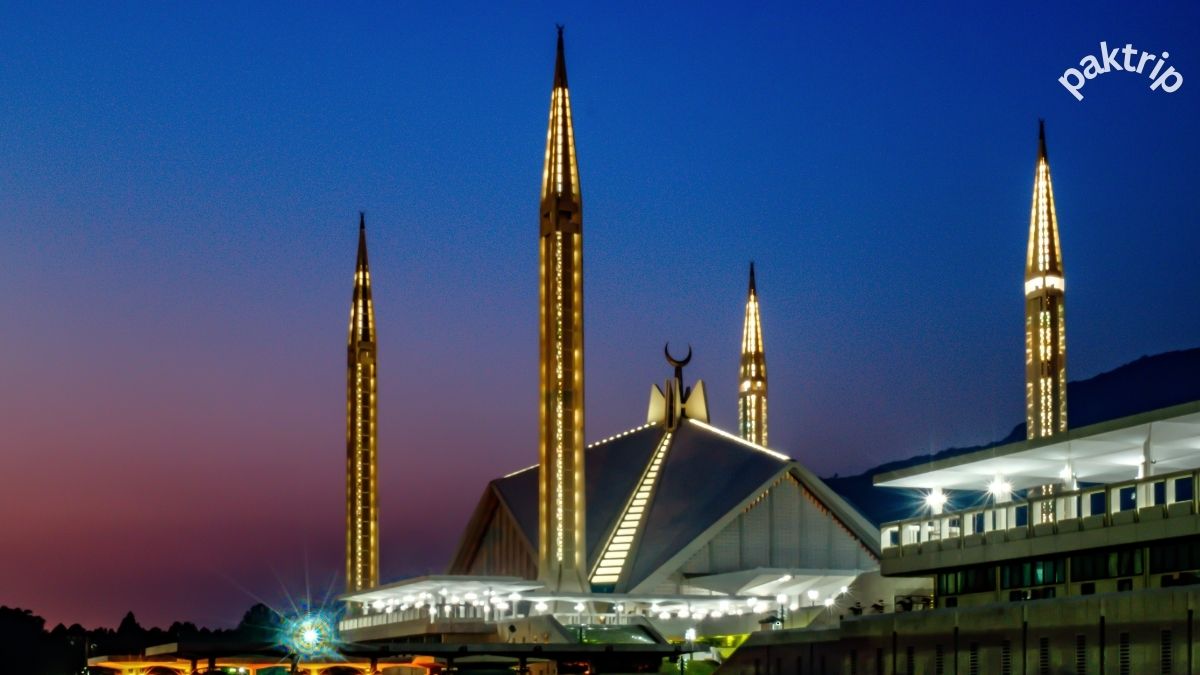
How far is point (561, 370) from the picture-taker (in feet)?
235

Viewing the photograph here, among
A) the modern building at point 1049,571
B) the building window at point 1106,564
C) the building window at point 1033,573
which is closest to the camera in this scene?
the modern building at point 1049,571

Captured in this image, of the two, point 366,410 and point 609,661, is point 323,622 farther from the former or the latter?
point 366,410

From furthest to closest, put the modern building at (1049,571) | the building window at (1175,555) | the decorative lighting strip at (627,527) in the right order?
1. the decorative lighting strip at (627,527)
2. the building window at (1175,555)
3. the modern building at (1049,571)

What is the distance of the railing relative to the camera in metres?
38.5

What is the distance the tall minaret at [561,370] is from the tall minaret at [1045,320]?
53.3ft

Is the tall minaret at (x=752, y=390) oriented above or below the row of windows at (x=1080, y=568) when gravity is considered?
above

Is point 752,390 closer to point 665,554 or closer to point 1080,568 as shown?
point 665,554

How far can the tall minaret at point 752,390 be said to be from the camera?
9519 centimetres

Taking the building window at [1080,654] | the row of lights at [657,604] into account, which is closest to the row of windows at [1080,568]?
the building window at [1080,654]

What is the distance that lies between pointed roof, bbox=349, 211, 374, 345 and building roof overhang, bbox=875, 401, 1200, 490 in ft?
138

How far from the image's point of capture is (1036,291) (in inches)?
2685

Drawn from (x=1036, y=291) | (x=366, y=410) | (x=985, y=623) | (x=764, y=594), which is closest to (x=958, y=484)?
(x=985, y=623)

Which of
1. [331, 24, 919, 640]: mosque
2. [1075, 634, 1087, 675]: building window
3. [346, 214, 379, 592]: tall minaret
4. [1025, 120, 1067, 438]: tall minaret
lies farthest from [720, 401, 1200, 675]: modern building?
[346, 214, 379, 592]: tall minaret

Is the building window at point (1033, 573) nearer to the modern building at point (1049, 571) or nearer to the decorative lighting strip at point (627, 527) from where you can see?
the modern building at point (1049, 571)
